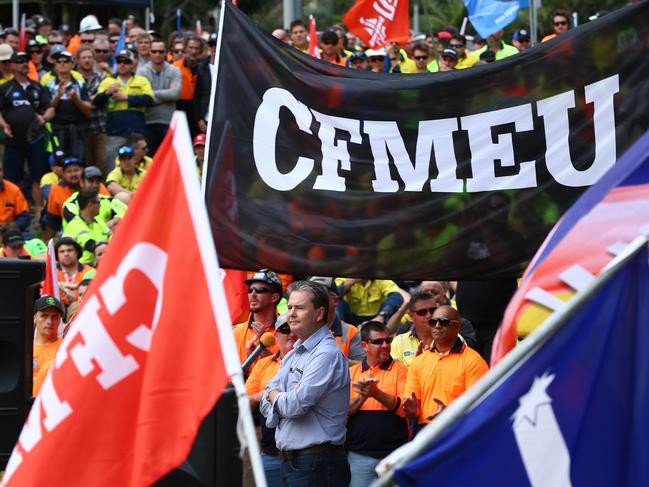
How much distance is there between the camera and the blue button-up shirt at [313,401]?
23.0ft

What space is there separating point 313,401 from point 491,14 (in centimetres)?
949

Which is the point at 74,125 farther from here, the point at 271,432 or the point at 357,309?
the point at 271,432

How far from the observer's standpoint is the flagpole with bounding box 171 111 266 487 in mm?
3830

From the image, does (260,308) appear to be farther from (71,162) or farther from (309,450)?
(71,162)

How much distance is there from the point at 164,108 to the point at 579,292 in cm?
1271

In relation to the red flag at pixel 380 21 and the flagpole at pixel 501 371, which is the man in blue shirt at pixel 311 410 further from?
the red flag at pixel 380 21

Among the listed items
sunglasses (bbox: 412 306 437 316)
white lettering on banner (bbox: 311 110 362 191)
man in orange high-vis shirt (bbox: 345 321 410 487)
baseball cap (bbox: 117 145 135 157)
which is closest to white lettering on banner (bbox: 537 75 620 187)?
white lettering on banner (bbox: 311 110 362 191)

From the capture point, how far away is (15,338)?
5.75 metres

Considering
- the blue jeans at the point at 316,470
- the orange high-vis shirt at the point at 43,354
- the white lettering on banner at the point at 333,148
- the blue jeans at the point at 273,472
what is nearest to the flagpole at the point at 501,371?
the white lettering on banner at the point at 333,148

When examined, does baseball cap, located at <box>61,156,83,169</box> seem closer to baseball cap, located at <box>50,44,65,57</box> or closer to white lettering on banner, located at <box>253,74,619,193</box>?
baseball cap, located at <box>50,44,65,57</box>

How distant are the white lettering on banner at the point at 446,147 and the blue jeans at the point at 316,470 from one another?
4.78ft

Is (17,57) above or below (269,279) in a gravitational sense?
above

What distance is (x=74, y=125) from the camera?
1595cm

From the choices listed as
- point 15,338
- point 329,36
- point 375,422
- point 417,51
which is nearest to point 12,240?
point 329,36
